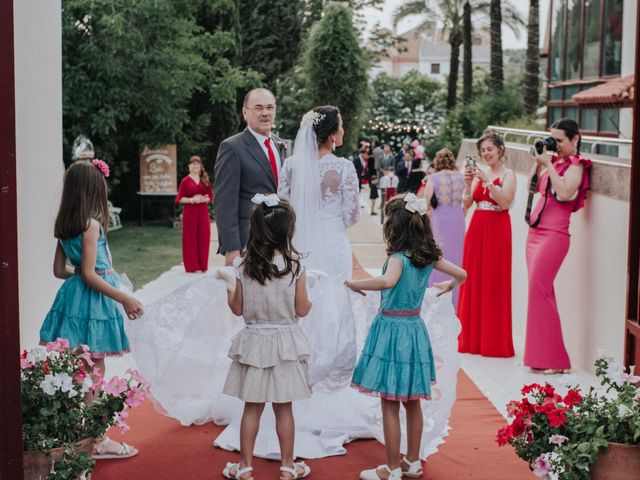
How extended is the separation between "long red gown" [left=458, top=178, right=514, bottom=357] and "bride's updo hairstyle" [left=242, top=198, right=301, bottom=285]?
435cm

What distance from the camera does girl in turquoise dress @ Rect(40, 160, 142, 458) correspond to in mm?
5625

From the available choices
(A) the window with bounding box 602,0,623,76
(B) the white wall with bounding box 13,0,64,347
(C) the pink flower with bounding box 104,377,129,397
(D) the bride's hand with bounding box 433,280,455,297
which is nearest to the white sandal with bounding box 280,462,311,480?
(C) the pink flower with bounding box 104,377,129,397

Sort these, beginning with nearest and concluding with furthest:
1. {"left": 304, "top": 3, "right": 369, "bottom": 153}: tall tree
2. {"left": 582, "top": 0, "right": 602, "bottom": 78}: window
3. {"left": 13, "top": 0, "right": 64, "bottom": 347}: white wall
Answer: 1. {"left": 13, "top": 0, "right": 64, "bottom": 347}: white wall
2. {"left": 582, "top": 0, "right": 602, "bottom": 78}: window
3. {"left": 304, "top": 3, "right": 369, "bottom": 153}: tall tree

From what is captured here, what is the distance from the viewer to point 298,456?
591cm

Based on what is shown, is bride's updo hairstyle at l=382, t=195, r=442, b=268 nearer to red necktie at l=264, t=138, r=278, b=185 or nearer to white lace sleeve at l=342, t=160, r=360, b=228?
white lace sleeve at l=342, t=160, r=360, b=228

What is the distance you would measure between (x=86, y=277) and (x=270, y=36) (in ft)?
101

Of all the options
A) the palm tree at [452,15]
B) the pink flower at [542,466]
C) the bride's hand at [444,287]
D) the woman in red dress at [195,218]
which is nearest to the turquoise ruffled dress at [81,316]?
the bride's hand at [444,287]

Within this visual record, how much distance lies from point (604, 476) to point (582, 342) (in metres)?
4.51

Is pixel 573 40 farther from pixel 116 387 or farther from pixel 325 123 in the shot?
pixel 116 387

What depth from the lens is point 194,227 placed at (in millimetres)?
14602

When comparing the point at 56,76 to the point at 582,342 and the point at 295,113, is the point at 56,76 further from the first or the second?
the point at 295,113

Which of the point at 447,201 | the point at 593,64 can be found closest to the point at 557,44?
the point at 593,64

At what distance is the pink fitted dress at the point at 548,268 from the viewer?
26.8 ft

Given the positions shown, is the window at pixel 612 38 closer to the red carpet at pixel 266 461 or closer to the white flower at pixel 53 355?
the red carpet at pixel 266 461
